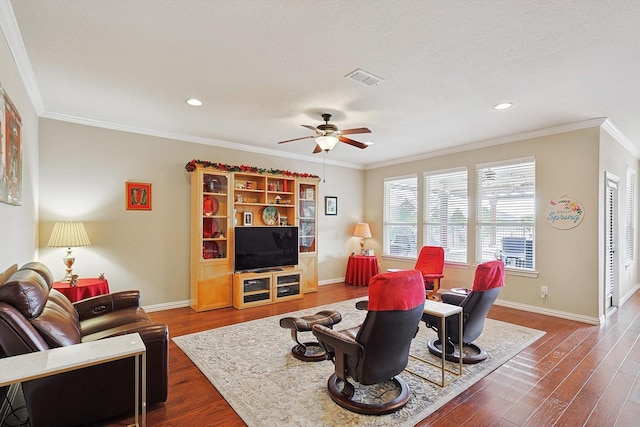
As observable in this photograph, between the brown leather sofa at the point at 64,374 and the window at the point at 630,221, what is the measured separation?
711 centimetres

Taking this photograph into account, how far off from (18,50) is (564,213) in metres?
6.27

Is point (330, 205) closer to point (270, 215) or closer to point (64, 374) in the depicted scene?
point (270, 215)

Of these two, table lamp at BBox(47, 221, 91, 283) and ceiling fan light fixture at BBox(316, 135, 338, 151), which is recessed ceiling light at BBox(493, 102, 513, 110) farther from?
table lamp at BBox(47, 221, 91, 283)

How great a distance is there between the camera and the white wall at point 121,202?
13.4 feet

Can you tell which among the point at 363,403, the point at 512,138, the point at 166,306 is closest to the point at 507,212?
the point at 512,138

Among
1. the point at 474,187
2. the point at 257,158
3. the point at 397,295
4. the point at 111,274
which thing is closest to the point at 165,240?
the point at 111,274

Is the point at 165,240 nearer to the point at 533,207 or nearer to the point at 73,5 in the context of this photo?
the point at 73,5

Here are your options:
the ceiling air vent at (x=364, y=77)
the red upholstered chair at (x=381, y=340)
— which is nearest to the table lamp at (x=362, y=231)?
the ceiling air vent at (x=364, y=77)

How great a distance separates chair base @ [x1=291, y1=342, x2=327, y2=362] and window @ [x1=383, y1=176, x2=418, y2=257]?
12.3 feet

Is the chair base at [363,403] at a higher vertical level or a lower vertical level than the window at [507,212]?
lower

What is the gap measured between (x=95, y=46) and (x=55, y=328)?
6.84 ft

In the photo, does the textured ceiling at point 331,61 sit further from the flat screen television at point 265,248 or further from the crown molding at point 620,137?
the flat screen television at point 265,248

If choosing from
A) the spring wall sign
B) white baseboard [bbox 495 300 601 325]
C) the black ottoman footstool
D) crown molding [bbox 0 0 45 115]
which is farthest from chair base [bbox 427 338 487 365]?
crown molding [bbox 0 0 45 115]

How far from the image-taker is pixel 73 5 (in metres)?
2.03
